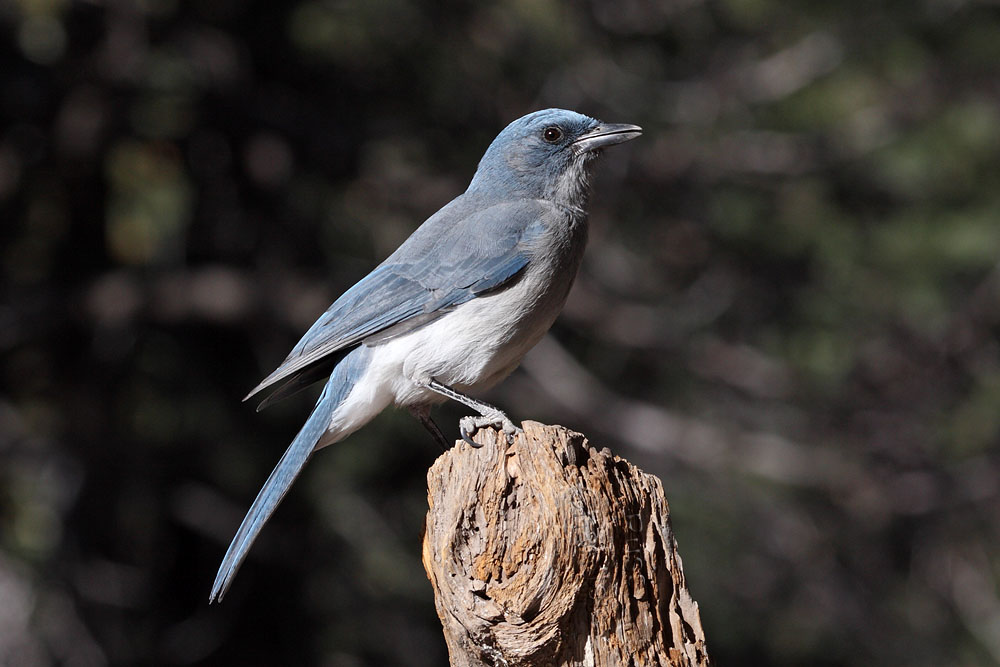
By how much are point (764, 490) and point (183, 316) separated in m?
3.84

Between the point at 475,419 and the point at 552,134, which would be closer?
the point at 475,419

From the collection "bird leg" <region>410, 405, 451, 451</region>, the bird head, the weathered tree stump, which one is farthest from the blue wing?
the weathered tree stump

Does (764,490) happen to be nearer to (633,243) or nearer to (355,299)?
(633,243)

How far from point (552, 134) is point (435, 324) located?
3.31 feet

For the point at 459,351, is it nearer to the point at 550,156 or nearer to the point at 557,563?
the point at 550,156

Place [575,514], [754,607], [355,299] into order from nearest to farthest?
[575,514], [355,299], [754,607]

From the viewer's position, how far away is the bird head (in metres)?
4.59

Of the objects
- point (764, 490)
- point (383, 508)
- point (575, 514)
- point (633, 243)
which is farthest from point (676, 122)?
point (575, 514)

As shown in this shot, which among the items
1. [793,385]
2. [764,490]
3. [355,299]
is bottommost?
[764,490]

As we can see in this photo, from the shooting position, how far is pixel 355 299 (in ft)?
14.1

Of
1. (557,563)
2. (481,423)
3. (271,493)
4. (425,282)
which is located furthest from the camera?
(425,282)

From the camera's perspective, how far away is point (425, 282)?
4215 mm

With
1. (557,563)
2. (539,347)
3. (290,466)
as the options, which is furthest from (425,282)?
(539,347)

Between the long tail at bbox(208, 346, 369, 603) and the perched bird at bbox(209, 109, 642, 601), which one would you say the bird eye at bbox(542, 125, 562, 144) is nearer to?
the perched bird at bbox(209, 109, 642, 601)
